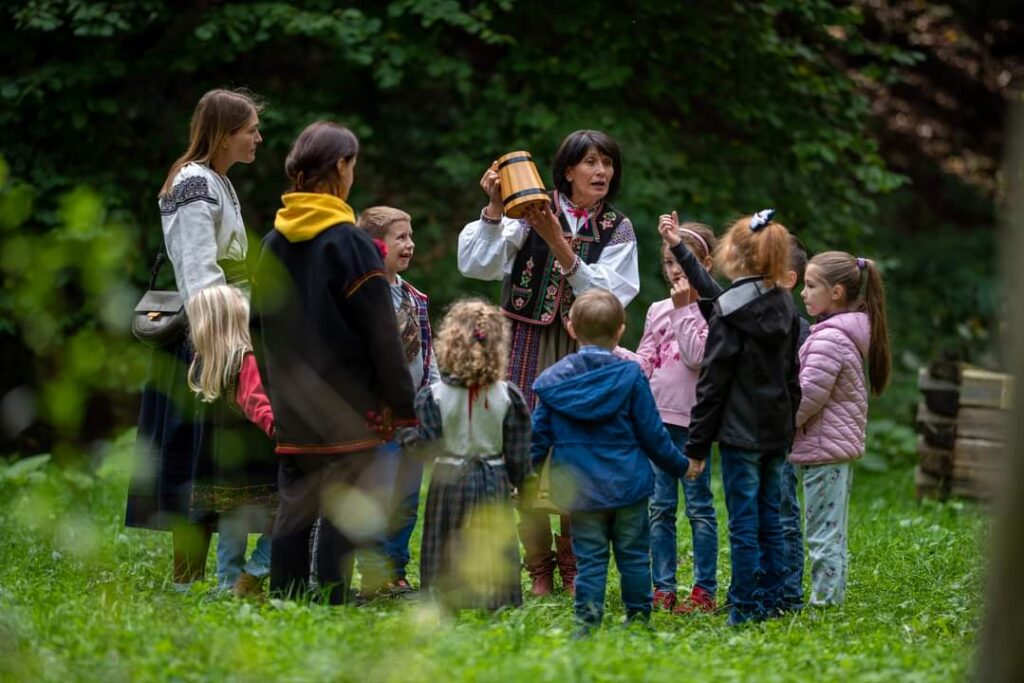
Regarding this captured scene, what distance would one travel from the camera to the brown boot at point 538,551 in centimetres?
554

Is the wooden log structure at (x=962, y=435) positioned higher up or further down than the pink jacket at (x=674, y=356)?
further down

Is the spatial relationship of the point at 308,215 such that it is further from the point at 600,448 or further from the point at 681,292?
the point at 681,292

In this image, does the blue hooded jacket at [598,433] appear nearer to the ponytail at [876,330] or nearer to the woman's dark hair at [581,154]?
the woman's dark hair at [581,154]

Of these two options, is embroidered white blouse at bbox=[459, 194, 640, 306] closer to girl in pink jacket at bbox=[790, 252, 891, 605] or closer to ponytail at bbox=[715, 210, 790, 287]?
ponytail at bbox=[715, 210, 790, 287]

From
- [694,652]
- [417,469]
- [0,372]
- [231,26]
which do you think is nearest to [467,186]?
[231,26]

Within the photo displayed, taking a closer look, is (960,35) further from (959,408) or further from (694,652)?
(694,652)

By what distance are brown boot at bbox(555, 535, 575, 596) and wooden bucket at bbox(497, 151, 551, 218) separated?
5.07ft

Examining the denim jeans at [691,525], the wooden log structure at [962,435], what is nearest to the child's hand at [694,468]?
the denim jeans at [691,525]

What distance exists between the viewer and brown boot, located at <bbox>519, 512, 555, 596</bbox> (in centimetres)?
554

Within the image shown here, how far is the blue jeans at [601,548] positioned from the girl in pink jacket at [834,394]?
1.21 metres

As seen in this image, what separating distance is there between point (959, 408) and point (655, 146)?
316 centimetres

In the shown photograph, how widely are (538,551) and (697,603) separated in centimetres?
73

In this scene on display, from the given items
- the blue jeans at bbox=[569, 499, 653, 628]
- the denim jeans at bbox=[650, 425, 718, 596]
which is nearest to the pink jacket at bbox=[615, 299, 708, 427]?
the denim jeans at bbox=[650, 425, 718, 596]

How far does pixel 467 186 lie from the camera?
1066 cm
